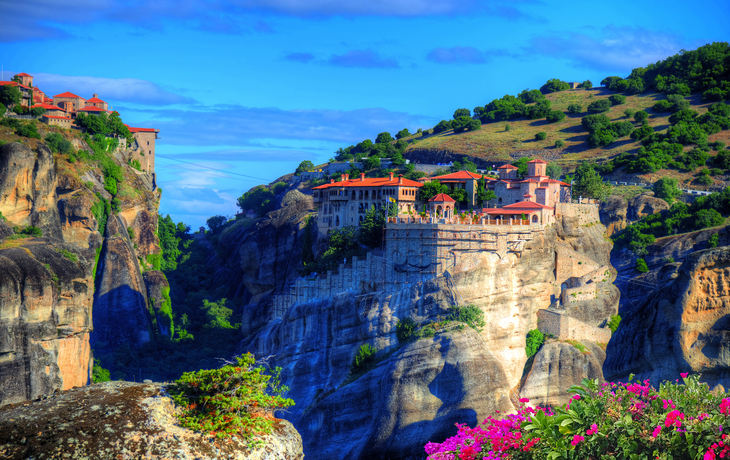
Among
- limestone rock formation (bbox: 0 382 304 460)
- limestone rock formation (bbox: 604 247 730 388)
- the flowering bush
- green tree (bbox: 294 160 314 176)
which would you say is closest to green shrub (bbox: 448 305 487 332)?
limestone rock formation (bbox: 604 247 730 388)

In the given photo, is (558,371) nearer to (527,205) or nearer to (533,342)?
(533,342)

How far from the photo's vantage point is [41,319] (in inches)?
1970

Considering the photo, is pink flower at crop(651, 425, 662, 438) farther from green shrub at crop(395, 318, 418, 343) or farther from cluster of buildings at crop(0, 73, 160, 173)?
cluster of buildings at crop(0, 73, 160, 173)

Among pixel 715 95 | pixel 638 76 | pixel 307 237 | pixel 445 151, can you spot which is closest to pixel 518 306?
pixel 307 237

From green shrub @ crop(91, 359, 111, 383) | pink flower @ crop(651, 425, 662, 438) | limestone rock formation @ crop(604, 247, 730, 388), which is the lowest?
green shrub @ crop(91, 359, 111, 383)

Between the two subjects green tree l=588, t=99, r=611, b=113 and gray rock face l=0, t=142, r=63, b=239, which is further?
green tree l=588, t=99, r=611, b=113

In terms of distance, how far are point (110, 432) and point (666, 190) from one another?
65346mm

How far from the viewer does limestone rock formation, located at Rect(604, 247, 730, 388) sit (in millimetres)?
24672

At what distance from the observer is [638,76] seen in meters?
128

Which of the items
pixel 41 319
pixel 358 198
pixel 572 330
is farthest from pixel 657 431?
pixel 358 198

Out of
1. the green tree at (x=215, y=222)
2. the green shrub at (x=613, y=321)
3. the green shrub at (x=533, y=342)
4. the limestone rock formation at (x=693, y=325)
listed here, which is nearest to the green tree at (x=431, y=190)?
the green shrub at (x=533, y=342)

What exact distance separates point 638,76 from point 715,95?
69.8 feet

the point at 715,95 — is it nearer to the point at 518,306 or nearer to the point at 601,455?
the point at 518,306

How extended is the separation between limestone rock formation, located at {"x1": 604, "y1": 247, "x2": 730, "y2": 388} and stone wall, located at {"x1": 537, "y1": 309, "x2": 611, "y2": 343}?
3501 cm
